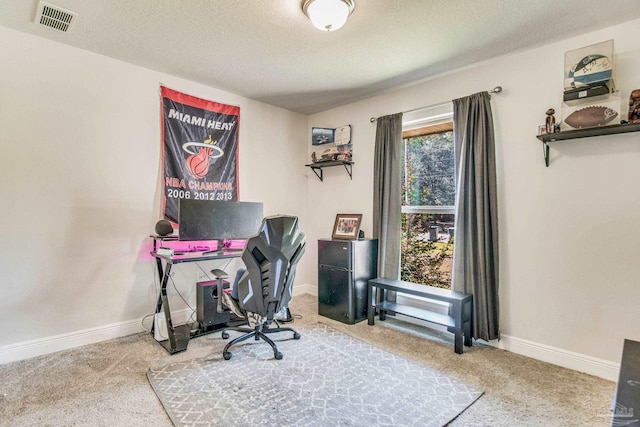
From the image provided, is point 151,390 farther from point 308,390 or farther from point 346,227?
point 346,227

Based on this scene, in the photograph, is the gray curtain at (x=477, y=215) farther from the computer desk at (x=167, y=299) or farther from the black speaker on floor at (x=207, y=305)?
the black speaker on floor at (x=207, y=305)

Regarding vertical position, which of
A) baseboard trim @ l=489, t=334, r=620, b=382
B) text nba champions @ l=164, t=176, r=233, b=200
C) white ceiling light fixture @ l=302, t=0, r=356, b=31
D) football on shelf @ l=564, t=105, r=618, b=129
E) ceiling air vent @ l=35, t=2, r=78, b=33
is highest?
ceiling air vent @ l=35, t=2, r=78, b=33

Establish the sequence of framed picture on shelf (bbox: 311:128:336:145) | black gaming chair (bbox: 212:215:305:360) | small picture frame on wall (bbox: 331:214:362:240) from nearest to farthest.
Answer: black gaming chair (bbox: 212:215:305:360)
small picture frame on wall (bbox: 331:214:362:240)
framed picture on shelf (bbox: 311:128:336:145)

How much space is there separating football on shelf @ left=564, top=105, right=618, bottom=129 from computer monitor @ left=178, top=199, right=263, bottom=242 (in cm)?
276

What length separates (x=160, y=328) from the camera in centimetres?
271

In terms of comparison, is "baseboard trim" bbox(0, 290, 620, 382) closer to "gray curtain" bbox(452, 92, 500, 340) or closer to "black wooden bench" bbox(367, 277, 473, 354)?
"gray curtain" bbox(452, 92, 500, 340)

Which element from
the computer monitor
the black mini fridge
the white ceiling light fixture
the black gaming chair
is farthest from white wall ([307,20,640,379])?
the computer monitor

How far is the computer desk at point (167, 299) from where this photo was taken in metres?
2.48

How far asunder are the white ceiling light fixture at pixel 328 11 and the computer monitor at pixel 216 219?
5.91 feet

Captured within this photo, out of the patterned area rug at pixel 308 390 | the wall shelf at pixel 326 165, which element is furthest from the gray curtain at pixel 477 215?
the wall shelf at pixel 326 165

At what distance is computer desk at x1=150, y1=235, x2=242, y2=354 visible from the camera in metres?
2.48

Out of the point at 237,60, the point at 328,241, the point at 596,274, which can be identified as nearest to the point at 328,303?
the point at 328,241

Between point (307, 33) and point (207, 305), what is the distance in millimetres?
2502

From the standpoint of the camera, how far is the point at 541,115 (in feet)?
8.04
